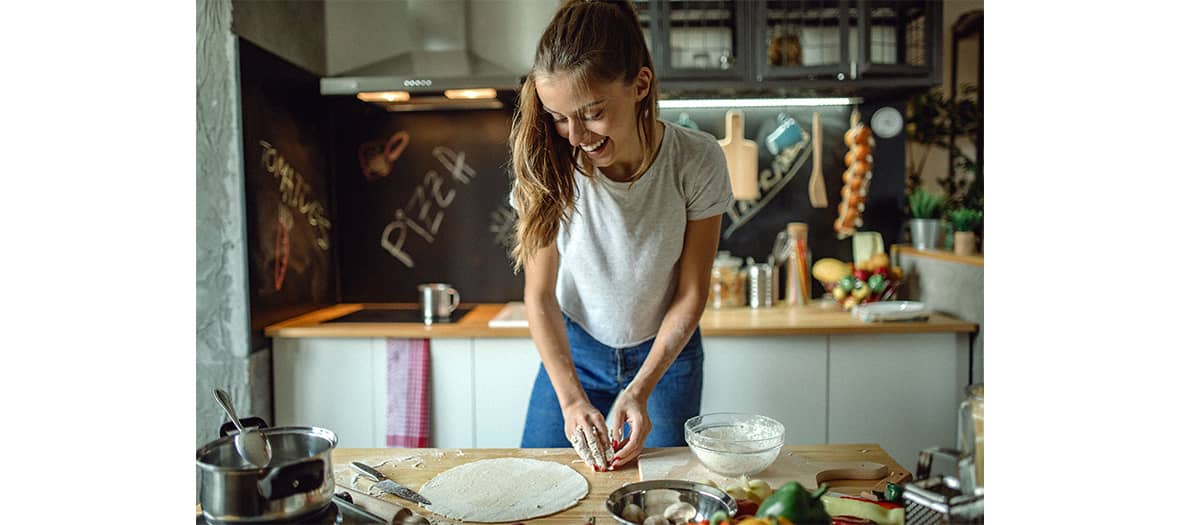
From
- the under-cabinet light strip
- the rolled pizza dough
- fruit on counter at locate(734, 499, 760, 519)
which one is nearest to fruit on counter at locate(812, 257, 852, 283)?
the under-cabinet light strip

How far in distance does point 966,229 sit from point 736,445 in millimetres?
1732

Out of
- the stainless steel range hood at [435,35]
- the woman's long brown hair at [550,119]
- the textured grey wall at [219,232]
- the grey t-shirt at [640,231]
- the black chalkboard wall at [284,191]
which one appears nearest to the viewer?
the woman's long brown hair at [550,119]

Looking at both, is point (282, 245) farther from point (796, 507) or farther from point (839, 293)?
point (796, 507)

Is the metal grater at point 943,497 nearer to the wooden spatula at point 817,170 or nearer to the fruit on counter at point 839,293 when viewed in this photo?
the fruit on counter at point 839,293

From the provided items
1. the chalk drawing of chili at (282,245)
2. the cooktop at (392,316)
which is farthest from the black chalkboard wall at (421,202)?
the chalk drawing of chili at (282,245)

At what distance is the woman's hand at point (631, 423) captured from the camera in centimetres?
128

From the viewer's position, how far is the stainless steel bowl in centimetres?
101

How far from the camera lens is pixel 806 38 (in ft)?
8.76

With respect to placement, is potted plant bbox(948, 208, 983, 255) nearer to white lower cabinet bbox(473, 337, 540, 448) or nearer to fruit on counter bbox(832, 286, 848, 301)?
fruit on counter bbox(832, 286, 848, 301)

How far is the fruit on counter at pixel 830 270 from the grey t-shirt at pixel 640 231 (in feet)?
4.58
